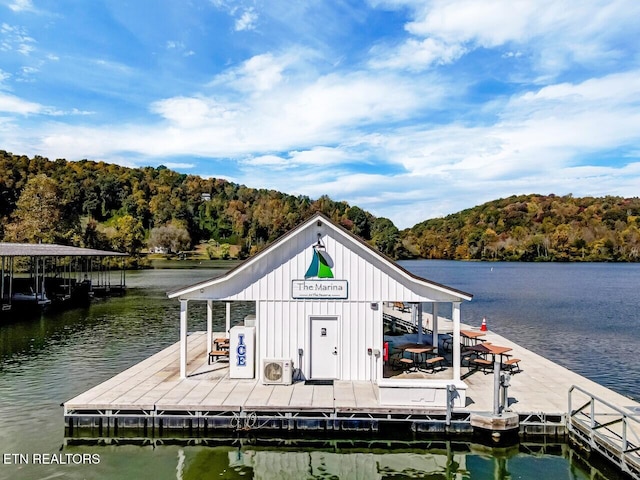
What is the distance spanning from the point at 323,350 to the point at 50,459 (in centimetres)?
682

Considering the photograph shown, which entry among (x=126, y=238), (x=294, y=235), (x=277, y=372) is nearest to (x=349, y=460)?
(x=277, y=372)

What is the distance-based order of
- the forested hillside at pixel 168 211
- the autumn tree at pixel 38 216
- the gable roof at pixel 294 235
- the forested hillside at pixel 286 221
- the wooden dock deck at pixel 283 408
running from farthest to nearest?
the forested hillside at pixel 286 221
the forested hillside at pixel 168 211
the autumn tree at pixel 38 216
the gable roof at pixel 294 235
the wooden dock deck at pixel 283 408

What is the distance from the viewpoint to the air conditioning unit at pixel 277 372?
507 inches

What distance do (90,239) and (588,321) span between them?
79.9 meters

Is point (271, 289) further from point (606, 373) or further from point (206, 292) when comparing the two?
point (606, 373)

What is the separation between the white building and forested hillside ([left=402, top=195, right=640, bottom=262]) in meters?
134

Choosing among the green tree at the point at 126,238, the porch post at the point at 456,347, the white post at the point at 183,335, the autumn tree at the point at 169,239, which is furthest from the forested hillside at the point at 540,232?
the white post at the point at 183,335

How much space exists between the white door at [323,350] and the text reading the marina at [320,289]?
0.67 m

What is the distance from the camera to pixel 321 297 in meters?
13.3

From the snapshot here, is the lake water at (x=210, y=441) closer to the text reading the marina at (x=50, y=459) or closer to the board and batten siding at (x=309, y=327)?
the text reading the marina at (x=50, y=459)

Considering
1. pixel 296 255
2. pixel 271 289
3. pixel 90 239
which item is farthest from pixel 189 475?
pixel 90 239

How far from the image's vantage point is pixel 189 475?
9727 mm

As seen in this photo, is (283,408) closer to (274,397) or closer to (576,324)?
(274,397)

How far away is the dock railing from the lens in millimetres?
9133
